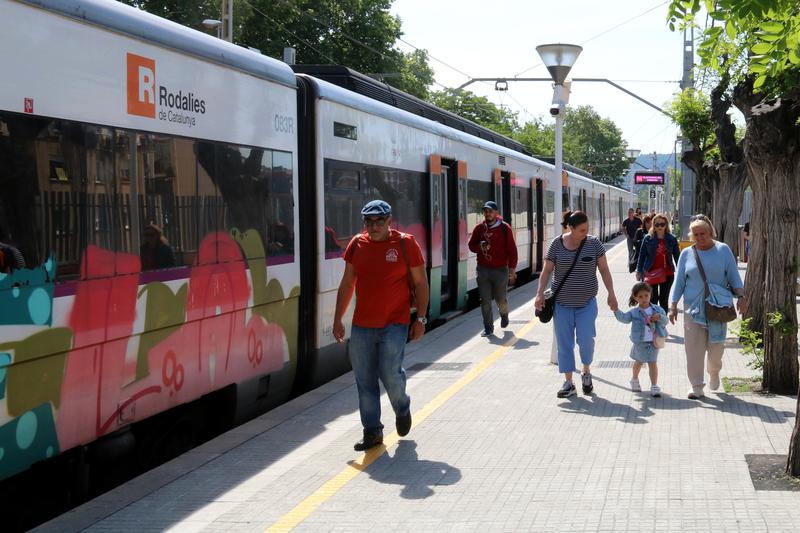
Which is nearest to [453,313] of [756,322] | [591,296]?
[756,322]

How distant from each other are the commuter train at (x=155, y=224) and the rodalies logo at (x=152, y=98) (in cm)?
1

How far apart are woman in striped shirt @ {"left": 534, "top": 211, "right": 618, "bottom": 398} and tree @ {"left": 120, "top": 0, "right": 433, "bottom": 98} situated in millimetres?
36834

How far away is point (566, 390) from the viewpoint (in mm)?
9680

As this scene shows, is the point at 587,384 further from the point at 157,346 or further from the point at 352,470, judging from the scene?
the point at 157,346

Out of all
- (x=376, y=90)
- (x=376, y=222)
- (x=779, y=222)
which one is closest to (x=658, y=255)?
(x=376, y=90)

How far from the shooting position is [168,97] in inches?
287

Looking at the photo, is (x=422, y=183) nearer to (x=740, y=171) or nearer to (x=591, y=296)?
(x=591, y=296)

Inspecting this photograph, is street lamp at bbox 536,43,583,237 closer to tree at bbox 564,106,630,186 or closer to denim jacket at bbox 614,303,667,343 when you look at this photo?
denim jacket at bbox 614,303,667,343

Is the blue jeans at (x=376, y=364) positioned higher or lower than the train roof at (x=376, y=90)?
lower

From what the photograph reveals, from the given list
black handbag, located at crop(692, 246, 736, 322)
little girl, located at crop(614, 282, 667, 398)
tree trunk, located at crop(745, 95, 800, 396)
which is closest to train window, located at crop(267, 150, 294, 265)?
little girl, located at crop(614, 282, 667, 398)

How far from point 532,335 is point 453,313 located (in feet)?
8.92

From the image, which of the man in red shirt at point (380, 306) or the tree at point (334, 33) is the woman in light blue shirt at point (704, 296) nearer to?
the man in red shirt at point (380, 306)

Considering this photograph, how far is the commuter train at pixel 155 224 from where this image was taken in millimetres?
5730

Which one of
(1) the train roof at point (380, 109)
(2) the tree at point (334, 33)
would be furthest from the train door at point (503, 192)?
(2) the tree at point (334, 33)
